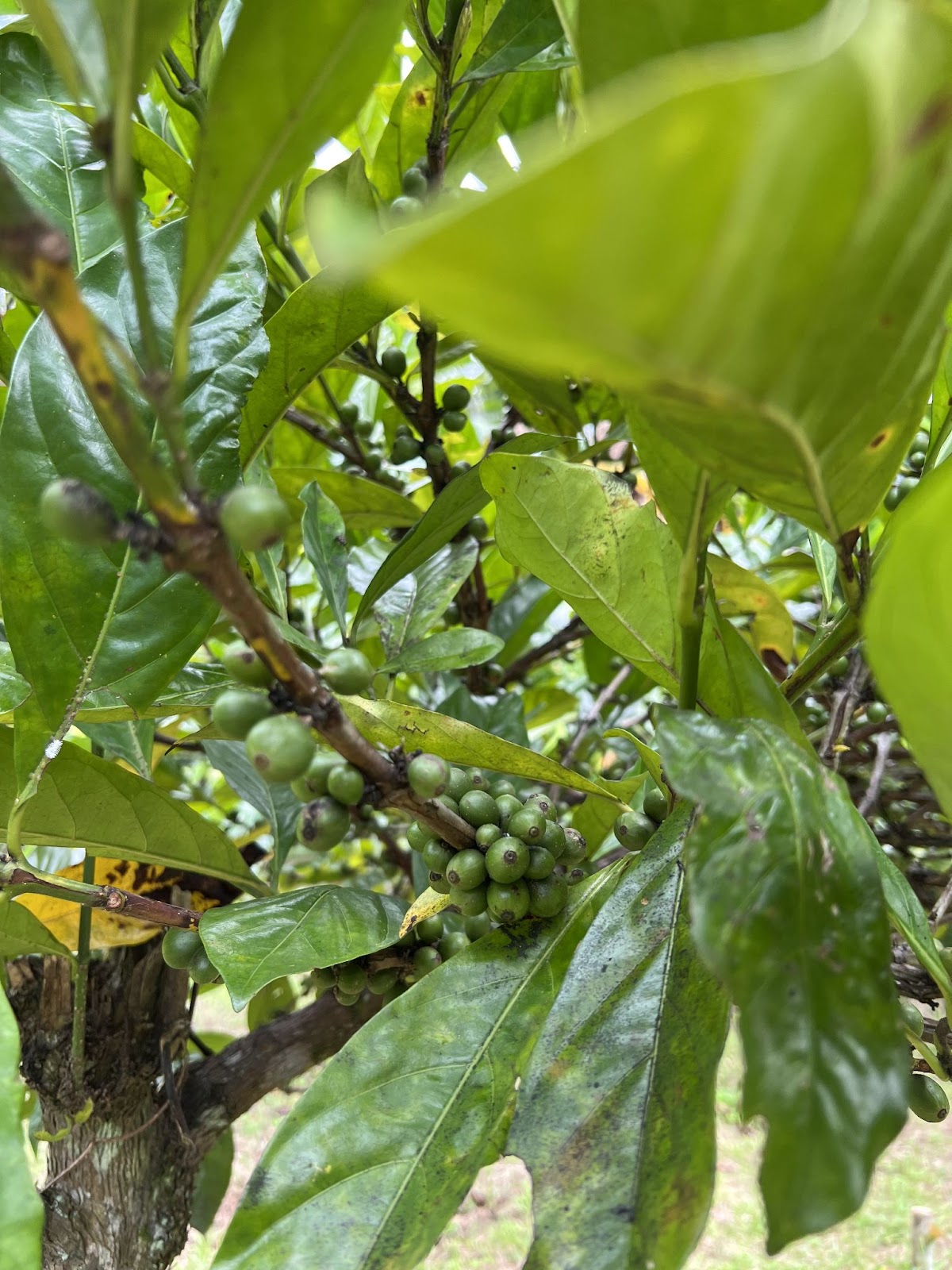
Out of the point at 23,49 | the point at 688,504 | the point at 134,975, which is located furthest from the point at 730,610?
the point at 23,49

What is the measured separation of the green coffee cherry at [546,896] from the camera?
2.43 feet

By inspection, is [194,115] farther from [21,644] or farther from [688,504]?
[688,504]

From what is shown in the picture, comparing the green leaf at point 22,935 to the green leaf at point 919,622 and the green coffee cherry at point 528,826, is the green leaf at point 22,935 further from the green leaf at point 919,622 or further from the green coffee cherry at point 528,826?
the green leaf at point 919,622

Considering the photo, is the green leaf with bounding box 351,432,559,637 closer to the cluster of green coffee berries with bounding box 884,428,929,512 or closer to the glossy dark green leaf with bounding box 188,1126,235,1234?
the cluster of green coffee berries with bounding box 884,428,929,512


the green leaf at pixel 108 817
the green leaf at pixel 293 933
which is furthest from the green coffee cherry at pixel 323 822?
the green leaf at pixel 108 817

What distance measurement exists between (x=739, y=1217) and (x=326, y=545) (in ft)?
12.5

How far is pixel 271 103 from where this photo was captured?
0.40m

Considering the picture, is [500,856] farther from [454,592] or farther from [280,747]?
[454,592]

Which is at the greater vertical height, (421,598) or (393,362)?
(393,362)

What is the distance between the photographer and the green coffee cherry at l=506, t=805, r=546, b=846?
72 cm

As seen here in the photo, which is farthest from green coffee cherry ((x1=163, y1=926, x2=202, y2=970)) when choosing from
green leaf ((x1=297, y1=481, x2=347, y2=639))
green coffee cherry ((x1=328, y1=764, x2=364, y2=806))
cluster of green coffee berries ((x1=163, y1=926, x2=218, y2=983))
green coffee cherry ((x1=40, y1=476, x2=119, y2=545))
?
green coffee cherry ((x1=40, y1=476, x2=119, y2=545))

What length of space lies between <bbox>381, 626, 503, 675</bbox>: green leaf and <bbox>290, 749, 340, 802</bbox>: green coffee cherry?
1.26ft

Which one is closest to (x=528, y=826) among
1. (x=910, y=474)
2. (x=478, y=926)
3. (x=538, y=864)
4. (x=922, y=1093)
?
(x=538, y=864)

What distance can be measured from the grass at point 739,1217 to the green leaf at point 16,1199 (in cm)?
297
